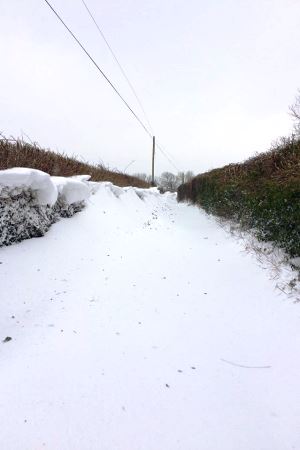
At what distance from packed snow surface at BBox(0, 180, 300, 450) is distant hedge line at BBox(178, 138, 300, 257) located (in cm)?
66

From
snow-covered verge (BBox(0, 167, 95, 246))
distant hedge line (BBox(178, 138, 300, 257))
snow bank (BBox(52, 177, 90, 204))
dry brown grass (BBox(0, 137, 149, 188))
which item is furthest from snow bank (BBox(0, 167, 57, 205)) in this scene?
distant hedge line (BBox(178, 138, 300, 257))

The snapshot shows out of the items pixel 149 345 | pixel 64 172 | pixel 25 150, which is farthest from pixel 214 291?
pixel 64 172

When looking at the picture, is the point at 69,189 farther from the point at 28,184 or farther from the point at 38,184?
the point at 28,184

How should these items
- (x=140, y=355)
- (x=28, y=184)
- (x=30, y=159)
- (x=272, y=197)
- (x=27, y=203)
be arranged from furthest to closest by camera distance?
(x=30, y=159), (x=272, y=197), (x=27, y=203), (x=28, y=184), (x=140, y=355)

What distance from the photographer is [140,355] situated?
7.12 ft

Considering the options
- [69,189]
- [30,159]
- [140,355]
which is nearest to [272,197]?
[140,355]

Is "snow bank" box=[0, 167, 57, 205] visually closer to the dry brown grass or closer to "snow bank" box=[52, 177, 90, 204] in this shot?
"snow bank" box=[52, 177, 90, 204]

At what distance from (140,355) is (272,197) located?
319 centimetres

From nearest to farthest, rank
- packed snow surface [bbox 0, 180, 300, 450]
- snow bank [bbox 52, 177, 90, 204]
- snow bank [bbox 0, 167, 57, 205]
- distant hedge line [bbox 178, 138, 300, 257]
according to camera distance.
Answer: packed snow surface [bbox 0, 180, 300, 450], snow bank [bbox 0, 167, 57, 205], distant hedge line [bbox 178, 138, 300, 257], snow bank [bbox 52, 177, 90, 204]

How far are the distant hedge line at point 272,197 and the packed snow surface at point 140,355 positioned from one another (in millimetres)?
656

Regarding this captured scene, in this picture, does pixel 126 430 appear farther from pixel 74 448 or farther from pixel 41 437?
pixel 41 437

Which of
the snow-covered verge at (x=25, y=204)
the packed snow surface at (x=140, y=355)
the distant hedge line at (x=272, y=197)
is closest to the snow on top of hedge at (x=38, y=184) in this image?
the snow-covered verge at (x=25, y=204)

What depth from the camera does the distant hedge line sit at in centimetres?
359

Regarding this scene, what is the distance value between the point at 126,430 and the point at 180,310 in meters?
1.45
